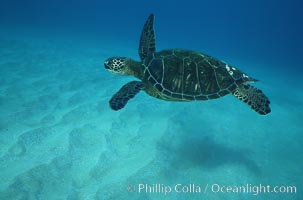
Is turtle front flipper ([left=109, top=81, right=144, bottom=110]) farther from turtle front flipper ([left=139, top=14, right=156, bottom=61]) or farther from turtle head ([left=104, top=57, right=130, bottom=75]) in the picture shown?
turtle front flipper ([left=139, top=14, right=156, bottom=61])

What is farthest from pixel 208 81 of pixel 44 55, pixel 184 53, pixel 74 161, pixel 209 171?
pixel 44 55

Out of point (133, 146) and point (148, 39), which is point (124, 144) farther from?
point (148, 39)

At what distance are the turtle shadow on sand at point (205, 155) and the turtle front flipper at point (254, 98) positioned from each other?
3.49 feet

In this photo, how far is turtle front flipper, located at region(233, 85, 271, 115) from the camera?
426cm

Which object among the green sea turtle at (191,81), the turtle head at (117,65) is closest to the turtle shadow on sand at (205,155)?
the green sea turtle at (191,81)

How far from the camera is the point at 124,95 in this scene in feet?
14.4

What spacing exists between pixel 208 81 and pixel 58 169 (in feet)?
10.0

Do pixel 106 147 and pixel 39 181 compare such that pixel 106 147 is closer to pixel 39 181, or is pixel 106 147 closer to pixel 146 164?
pixel 146 164

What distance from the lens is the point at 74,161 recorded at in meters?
3.78

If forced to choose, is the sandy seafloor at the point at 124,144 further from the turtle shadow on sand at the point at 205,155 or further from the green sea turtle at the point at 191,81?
the green sea turtle at the point at 191,81

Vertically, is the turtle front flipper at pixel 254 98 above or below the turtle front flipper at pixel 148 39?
below

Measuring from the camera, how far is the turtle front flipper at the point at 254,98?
4.26 m

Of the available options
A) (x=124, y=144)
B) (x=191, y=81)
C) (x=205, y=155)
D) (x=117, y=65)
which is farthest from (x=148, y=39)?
(x=205, y=155)

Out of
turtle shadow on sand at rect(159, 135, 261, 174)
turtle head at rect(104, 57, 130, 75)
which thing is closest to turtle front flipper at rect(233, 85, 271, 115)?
turtle shadow on sand at rect(159, 135, 261, 174)
